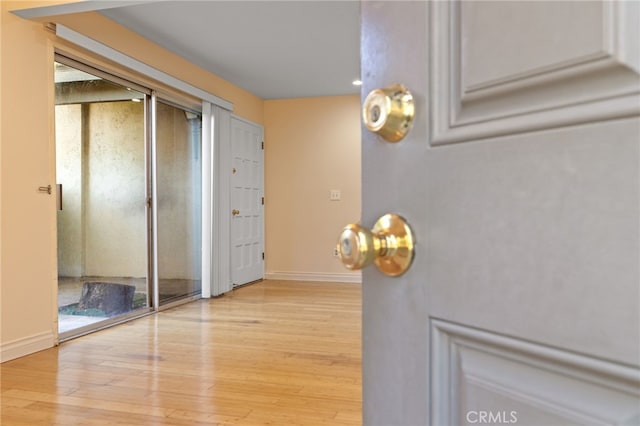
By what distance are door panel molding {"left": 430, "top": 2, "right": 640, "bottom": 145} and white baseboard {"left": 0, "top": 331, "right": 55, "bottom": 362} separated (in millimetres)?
3204

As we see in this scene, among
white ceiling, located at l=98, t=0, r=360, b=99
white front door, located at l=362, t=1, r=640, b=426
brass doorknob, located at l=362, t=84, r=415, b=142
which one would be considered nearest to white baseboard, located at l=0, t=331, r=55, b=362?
white ceiling, located at l=98, t=0, r=360, b=99

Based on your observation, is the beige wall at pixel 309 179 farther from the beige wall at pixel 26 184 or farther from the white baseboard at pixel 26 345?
the white baseboard at pixel 26 345

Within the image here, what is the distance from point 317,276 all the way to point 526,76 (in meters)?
5.88

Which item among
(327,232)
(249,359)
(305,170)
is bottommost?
(249,359)

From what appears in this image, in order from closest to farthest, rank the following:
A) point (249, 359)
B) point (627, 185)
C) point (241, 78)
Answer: point (627, 185) < point (249, 359) < point (241, 78)

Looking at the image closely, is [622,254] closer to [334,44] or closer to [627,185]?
[627,185]

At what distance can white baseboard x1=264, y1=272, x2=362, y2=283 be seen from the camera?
6.03 meters

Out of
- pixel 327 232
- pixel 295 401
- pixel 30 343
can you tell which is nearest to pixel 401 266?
pixel 295 401

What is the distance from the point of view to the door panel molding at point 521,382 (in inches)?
13.7

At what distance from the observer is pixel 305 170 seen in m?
6.25

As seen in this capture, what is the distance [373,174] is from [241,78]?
202 inches

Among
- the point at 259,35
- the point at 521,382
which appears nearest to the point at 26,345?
the point at 259,35

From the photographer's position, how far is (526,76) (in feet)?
1.30

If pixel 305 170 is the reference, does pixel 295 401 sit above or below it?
below
